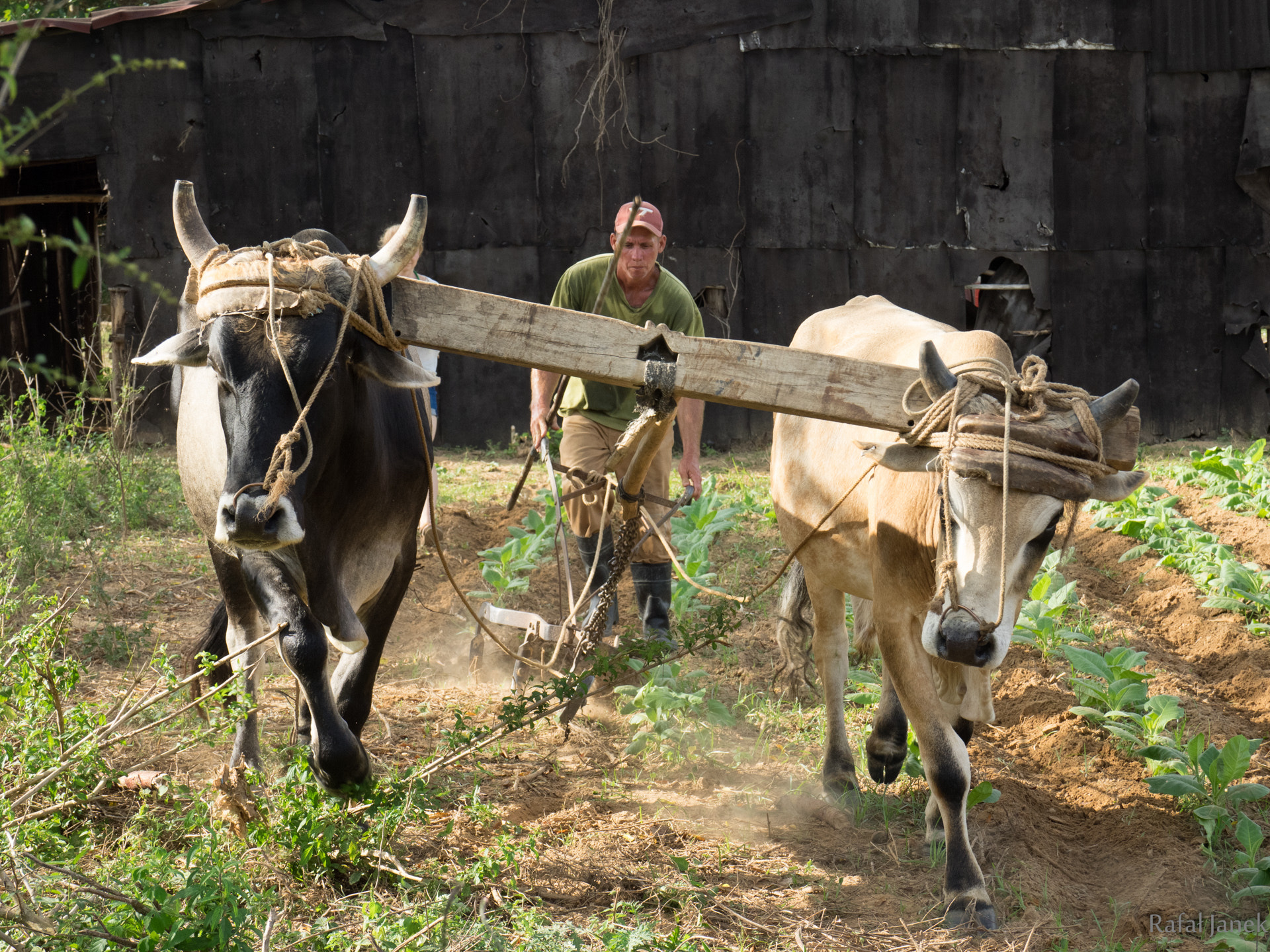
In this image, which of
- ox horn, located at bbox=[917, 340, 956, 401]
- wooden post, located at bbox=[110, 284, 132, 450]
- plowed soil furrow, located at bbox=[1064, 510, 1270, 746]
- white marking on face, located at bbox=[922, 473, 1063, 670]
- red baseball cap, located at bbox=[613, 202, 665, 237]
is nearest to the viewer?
white marking on face, located at bbox=[922, 473, 1063, 670]

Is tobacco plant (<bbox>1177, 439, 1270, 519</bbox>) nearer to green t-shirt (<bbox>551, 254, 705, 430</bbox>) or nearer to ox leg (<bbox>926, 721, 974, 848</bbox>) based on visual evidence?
green t-shirt (<bbox>551, 254, 705, 430</bbox>)

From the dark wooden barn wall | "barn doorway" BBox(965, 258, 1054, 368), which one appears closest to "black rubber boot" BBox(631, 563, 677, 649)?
the dark wooden barn wall

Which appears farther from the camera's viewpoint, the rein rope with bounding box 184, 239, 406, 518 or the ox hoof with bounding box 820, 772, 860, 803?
the ox hoof with bounding box 820, 772, 860, 803

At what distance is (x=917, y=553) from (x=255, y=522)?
6.15ft

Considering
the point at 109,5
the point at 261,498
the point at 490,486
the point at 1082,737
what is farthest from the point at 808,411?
the point at 109,5

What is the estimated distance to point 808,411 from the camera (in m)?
3.19

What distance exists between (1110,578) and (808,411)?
4.32m

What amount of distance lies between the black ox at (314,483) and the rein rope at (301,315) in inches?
0.8

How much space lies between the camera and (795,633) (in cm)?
482

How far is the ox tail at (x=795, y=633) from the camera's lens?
4.76 m

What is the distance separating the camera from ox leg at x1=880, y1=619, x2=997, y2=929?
3242 mm

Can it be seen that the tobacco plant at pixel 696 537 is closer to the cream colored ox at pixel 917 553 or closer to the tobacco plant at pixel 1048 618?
the cream colored ox at pixel 917 553

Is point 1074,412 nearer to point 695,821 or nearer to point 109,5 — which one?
point 695,821

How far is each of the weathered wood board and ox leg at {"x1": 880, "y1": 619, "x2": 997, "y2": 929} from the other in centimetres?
74
